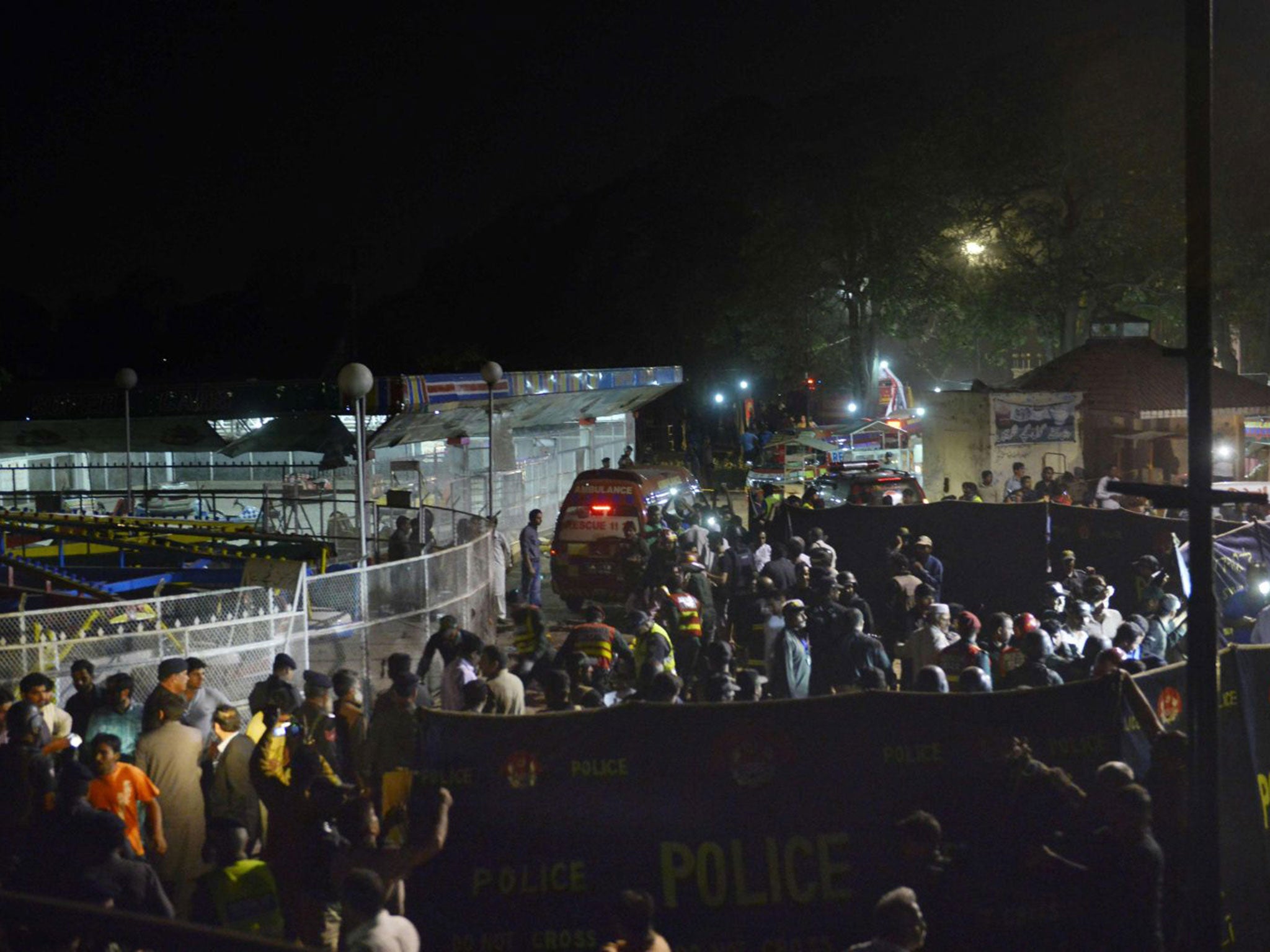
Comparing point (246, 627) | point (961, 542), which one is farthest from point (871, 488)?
point (246, 627)

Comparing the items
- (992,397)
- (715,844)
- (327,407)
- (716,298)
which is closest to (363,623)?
(715,844)

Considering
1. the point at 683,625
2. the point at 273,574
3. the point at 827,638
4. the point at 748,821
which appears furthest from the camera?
the point at 273,574

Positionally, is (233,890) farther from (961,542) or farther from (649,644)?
(961,542)

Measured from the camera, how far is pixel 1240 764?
688 centimetres

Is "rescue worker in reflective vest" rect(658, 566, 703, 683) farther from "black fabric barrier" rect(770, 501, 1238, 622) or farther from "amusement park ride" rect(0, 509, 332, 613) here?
"black fabric barrier" rect(770, 501, 1238, 622)

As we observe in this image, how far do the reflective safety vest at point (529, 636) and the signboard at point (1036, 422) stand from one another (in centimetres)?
1717

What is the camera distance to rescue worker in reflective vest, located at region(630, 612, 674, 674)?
10.0 metres

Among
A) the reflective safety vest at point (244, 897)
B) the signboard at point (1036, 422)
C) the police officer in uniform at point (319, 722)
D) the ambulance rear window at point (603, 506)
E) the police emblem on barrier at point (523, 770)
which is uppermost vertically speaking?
the signboard at point (1036, 422)

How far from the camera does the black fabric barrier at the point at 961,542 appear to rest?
17.1m

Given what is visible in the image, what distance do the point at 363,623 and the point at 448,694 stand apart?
251cm

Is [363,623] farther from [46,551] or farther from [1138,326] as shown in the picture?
[1138,326]

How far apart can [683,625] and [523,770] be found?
6.05 metres

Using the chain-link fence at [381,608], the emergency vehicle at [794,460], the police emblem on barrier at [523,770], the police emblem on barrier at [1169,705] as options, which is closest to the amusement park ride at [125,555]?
the chain-link fence at [381,608]

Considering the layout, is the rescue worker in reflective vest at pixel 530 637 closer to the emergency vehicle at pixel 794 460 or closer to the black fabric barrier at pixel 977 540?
the black fabric barrier at pixel 977 540
